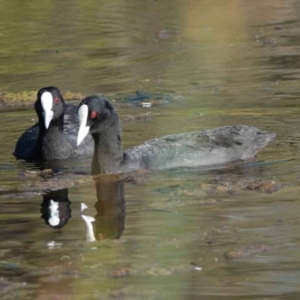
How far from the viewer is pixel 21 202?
317 inches

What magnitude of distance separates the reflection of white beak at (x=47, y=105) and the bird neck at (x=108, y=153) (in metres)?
1.20

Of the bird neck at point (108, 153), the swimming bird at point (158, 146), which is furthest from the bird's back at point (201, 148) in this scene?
the bird neck at point (108, 153)

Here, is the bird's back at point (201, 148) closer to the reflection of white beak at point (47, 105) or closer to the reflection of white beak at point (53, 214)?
the reflection of white beak at point (47, 105)

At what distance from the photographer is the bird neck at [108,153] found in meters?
9.16

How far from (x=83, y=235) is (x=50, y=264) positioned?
68 centimetres

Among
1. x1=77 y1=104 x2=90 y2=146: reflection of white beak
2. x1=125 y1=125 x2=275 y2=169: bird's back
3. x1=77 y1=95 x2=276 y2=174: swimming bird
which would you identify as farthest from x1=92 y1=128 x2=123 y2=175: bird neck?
x1=77 y1=104 x2=90 y2=146: reflection of white beak

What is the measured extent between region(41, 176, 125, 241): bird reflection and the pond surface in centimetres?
1

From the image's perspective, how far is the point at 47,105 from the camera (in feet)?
33.8

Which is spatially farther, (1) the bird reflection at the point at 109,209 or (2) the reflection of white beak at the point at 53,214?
(2) the reflection of white beak at the point at 53,214

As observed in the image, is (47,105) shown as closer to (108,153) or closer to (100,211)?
(108,153)

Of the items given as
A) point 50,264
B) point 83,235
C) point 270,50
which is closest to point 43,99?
point 83,235

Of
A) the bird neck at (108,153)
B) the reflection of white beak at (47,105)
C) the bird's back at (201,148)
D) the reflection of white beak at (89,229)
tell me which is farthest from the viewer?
the reflection of white beak at (47,105)

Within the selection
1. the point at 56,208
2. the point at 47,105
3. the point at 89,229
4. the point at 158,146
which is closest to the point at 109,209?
the point at 56,208

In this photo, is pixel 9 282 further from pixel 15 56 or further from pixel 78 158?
pixel 15 56
